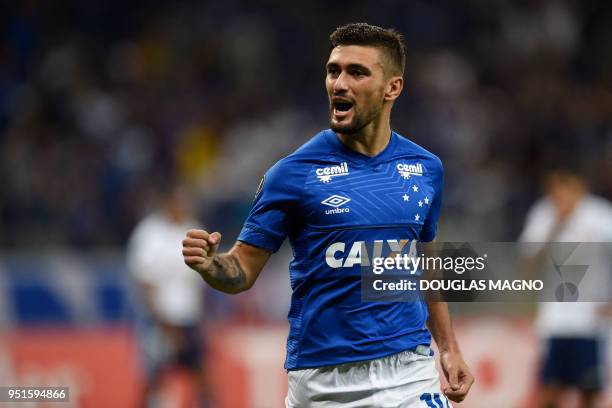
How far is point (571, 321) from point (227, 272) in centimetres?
481

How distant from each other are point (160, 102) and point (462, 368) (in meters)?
10.8

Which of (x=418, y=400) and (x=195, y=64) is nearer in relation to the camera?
(x=418, y=400)

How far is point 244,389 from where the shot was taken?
10539 mm

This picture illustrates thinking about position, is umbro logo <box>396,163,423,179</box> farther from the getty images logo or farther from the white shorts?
the white shorts

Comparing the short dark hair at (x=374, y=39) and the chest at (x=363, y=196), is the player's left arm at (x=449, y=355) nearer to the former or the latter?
the chest at (x=363, y=196)

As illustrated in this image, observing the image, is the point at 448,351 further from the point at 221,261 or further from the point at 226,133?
the point at 226,133

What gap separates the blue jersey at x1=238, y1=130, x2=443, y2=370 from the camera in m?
4.47

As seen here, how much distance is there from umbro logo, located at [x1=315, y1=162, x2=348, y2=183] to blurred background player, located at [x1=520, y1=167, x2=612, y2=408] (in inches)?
165

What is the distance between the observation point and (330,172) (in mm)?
4582

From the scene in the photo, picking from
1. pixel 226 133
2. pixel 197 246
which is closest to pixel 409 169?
pixel 197 246

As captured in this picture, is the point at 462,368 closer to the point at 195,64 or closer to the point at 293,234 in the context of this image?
the point at 293,234

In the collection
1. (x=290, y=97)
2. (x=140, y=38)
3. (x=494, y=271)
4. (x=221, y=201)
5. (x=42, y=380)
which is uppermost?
(x=140, y=38)

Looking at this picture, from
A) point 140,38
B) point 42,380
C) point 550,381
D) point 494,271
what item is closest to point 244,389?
point 42,380

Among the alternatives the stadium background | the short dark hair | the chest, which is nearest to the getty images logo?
the chest
